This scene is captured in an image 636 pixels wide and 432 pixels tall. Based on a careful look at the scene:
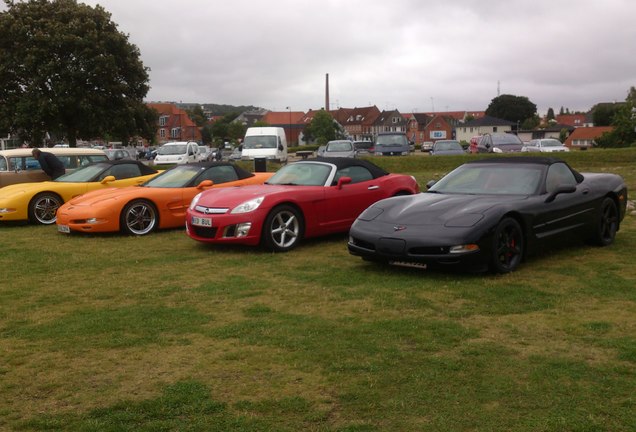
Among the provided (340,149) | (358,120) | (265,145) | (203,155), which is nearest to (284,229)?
(265,145)

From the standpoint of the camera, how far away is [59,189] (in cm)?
1273

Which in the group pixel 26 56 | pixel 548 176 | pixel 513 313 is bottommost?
pixel 513 313

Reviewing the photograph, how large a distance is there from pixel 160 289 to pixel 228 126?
123955 mm

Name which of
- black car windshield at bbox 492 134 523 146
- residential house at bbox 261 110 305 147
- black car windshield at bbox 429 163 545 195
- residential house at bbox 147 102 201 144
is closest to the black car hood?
black car windshield at bbox 429 163 545 195

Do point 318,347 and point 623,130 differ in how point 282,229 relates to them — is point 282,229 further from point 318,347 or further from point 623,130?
point 623,130

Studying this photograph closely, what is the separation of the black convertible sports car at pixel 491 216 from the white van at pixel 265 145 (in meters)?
21.4

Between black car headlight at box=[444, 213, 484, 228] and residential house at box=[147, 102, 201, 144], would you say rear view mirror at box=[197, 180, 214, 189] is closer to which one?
black car headlight at box=[444, 213, 484, 228]

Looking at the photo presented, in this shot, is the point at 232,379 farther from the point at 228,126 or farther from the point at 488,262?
the point at 228,126

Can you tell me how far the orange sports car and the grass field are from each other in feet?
8.38

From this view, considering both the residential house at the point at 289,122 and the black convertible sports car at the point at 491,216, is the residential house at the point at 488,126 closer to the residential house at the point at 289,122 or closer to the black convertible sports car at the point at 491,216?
the residential house at the point at 289,122

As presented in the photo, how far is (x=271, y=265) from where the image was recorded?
7.98 metres

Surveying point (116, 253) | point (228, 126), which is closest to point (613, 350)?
point (116, 253)

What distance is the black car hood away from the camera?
276 inches

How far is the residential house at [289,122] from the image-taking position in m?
147
